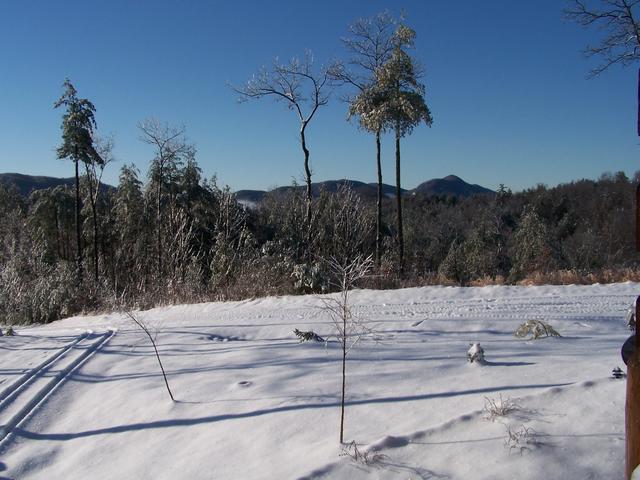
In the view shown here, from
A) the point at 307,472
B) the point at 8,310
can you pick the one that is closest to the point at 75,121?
the point at 8,310

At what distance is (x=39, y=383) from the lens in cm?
585

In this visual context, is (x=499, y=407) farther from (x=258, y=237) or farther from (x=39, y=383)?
(x=258, y=237)

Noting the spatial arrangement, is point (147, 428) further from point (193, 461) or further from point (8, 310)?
point (8, 310)

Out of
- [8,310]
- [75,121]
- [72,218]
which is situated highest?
Result: [75,121]

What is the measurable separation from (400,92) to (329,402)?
1459cm

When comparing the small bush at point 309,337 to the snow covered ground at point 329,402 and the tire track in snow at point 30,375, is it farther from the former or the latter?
the tire track in snow at point 30,375

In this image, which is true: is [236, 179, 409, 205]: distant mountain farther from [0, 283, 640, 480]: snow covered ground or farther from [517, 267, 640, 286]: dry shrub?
[0, 283, 640, 480]: snow covered ground

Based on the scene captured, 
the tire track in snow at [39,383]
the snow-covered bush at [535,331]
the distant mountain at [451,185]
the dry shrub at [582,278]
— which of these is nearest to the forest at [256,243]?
the dry shrub at [582,278]

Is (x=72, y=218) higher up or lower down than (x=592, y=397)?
higher up

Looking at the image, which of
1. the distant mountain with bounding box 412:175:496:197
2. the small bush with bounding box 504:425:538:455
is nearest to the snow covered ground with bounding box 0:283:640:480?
the small bush with bounding box 504:425:538:455

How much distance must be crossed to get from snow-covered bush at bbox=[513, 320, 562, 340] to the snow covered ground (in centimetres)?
11

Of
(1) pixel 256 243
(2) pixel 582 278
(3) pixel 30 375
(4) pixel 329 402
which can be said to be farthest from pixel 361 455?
(1) pixel 256 243

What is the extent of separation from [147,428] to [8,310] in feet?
52.4

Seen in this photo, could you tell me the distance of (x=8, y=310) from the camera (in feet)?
56.3
